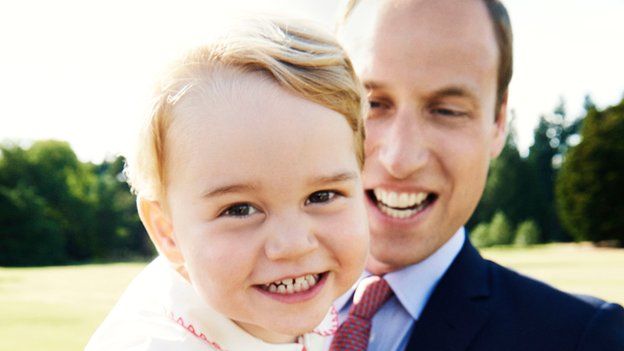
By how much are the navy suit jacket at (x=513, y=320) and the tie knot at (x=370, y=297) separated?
0.71 feet

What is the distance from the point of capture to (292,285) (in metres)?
2.02

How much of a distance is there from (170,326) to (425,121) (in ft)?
4.61

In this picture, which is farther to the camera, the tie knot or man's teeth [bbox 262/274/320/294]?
the tie knot

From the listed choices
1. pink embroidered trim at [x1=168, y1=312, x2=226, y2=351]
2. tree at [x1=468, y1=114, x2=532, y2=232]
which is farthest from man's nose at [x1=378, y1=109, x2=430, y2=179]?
tree at [x1=468, y1=114, x2=532, y2=232]

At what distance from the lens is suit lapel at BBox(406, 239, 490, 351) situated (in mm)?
2521

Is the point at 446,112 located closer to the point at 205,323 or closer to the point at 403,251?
the point at 403,251

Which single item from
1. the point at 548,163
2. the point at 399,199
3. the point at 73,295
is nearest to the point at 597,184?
the point at 548,163

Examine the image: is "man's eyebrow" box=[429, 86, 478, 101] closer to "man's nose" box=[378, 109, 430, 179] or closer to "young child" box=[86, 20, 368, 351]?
"man's nose" box=[378, 109, 430, 179]

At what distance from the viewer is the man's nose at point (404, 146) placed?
267 centimetres

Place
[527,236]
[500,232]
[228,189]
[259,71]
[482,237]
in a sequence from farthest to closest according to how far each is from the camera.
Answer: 1. [482,237]
2. [500,232]
3. [527,236]
4. [259,71]
5. [228,189]

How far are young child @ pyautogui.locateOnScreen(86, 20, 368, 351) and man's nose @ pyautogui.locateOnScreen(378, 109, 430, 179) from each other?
1.73ft

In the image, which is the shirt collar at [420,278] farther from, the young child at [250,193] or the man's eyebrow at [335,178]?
the man's eyebrow at [335,178]

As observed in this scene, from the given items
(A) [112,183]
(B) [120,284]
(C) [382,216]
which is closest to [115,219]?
(A) [112,183]

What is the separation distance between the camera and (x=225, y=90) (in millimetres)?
1930
